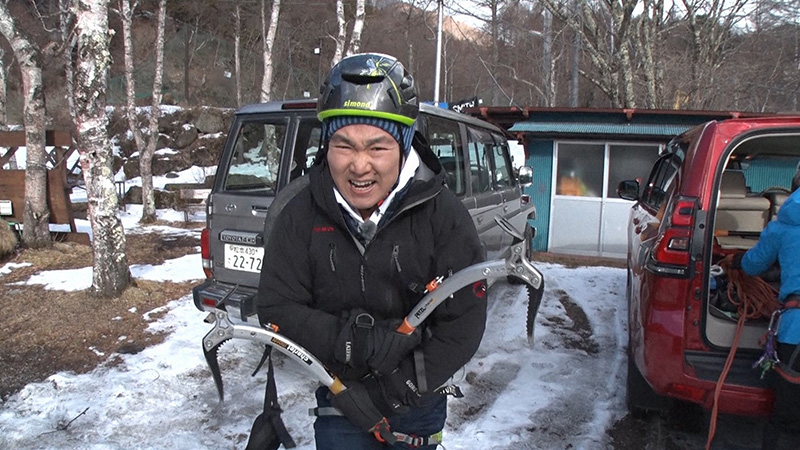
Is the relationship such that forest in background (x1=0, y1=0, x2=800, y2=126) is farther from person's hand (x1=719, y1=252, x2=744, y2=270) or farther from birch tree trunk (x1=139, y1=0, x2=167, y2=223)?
person's hand (x1=719, y1=252, x2=744, y2=270)

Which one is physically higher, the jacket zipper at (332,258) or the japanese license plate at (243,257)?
the jacket zipper at (332,258)

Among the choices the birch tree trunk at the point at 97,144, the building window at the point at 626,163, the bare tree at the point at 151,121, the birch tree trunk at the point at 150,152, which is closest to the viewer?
the birch tree trunk at the point at 97,144

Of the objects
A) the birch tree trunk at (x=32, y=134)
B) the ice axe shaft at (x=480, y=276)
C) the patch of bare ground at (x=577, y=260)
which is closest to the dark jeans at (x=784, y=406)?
the ice axe shaft at (x=480, y=276)

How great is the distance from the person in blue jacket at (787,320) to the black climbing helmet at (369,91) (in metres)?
2.30

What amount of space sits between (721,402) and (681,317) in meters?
0.47

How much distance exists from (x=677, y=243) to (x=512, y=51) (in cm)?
2702

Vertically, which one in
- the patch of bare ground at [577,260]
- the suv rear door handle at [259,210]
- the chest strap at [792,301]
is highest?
the suv rear door handle at [259,210]

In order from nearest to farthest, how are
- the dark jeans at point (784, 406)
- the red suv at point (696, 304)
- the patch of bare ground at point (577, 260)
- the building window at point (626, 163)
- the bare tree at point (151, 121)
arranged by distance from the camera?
the dark jeans at point (784, 406) → the red suv at point (696, 304) → the patch of bare ground at point (577, 260) → the building window at point (626, 163) → the bare tree at point (151, 121)

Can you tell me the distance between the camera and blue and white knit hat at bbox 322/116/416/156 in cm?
166

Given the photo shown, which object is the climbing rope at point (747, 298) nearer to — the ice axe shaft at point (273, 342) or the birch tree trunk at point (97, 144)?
the ice axe shaft at point (273, 342)

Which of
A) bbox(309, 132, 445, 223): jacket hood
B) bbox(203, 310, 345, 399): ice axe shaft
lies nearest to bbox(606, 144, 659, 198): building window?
bbox(309, 132, 445, 223): jacket hood

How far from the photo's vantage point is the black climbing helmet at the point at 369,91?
1.65 metres

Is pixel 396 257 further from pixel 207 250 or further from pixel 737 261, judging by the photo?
pixel 207 250

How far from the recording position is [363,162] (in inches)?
64.8
